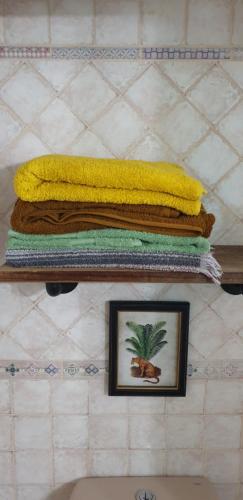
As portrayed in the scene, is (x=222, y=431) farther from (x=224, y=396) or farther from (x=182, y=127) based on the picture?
(x=182, y=127)

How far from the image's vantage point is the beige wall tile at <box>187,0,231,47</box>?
2.99 ft

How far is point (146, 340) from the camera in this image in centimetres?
105

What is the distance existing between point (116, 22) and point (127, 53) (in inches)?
2.5

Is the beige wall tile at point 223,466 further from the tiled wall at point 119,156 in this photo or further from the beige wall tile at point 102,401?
the beige wall tile at point 102,401

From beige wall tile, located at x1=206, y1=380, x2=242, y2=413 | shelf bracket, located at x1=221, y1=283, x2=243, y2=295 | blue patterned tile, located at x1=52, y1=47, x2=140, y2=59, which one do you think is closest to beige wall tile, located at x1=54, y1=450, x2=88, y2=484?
beige wall tile, located at x1=206, y1=380, x2=242, y2=413

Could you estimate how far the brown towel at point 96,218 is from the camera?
2.49 feet

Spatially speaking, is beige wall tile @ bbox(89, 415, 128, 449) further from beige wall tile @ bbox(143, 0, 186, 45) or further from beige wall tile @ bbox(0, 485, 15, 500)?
beige wall tile @ bbox(143, 0, 186, 45)

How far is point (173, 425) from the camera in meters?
1.11

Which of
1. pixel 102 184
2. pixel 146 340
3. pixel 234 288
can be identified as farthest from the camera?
pixel 146 340

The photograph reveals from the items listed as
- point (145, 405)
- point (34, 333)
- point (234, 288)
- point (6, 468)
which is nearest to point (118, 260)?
point (234, 288)

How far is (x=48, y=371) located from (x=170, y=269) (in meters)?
0.48

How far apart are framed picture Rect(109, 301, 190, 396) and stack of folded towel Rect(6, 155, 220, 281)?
10.7 inches

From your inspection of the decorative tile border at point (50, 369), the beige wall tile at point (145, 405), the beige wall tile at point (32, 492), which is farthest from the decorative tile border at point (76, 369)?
the beige wall tile at point (32, 492)

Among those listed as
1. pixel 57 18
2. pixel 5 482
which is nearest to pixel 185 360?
pixel 5 482
